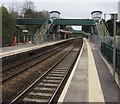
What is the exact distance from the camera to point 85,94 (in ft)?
20.7

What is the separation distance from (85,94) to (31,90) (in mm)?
2227

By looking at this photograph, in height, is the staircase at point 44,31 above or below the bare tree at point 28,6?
below

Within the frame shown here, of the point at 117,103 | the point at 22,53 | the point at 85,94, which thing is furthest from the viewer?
the point at 22,53

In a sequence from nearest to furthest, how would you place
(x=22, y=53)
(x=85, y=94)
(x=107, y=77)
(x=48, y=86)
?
(x=85, y=94), (x=48, y=86), (x=107, y=77), (x=22, y=53)

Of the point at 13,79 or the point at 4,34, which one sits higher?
the point at 4,34

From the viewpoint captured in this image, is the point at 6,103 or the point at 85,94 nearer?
the point at 6,103

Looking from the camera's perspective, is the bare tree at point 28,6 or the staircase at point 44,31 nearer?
the staircase at point 44,31

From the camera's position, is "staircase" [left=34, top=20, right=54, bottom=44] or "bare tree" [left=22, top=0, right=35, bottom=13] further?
"bare tree" [left=22, top=0, right=35, bottom=13]

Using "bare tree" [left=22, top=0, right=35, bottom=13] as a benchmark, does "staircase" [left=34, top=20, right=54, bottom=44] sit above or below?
below

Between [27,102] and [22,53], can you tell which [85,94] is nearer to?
[27,102]

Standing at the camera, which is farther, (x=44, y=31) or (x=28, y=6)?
(x=28, y=6)

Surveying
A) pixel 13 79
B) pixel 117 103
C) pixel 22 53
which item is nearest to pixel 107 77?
pixel 117 103

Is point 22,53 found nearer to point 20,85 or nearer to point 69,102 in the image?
point 20,85

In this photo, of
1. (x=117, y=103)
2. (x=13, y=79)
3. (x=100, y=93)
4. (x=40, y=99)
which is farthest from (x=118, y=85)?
(x=13, y=79)
